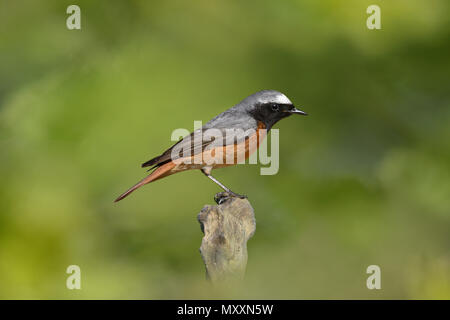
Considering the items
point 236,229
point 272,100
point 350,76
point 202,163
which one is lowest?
point 236,229

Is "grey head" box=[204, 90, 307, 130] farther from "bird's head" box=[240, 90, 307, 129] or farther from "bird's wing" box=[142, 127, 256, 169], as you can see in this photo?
"bird's wing" box=[142, 127, 256, 169]

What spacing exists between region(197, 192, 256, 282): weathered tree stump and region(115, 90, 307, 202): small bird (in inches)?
24.2

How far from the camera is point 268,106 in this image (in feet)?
16.6

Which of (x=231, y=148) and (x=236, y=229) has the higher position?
(x=231, y=148)

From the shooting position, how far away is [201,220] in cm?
413

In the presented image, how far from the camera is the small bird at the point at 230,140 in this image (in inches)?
184

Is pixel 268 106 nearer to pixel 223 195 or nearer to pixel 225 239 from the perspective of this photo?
pixel 223 195

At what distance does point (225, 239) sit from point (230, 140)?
1077 mm

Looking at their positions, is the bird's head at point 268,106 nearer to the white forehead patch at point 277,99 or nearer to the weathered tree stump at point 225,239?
the white forehead patch at point 277,99

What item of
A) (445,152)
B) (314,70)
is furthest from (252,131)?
(445,152)

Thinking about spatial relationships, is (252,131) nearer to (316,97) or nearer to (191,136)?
(191,136)

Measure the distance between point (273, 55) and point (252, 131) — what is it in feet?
4.28

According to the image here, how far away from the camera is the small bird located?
468 cm

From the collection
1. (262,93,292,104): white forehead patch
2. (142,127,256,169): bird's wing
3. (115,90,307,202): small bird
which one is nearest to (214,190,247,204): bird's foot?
(115,90,307,202): small bird
